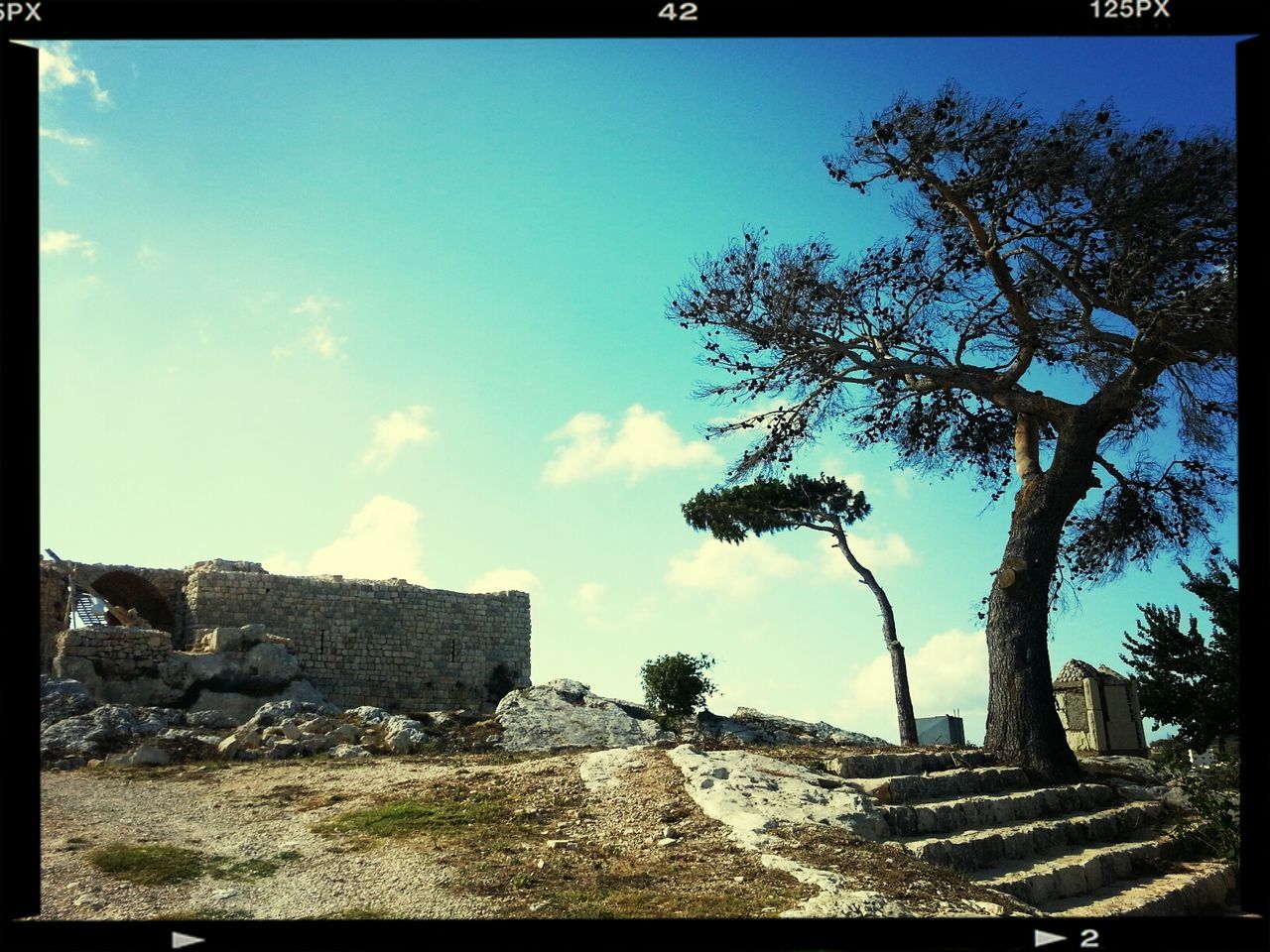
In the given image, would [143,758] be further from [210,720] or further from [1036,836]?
[1036,836]

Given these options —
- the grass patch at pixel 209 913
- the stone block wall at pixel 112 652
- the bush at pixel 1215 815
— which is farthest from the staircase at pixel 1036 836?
the stone block wall at pixel 112 652

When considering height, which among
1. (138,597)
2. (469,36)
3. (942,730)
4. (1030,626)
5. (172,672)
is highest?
(469,36)

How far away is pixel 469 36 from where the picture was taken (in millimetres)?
4938

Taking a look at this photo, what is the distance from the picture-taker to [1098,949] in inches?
Result: 174

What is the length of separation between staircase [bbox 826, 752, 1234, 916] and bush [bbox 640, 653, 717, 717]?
8.88 meters

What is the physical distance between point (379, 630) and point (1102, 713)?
1723cm

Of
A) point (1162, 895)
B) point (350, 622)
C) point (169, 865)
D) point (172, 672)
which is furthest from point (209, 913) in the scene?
point (350, 622)

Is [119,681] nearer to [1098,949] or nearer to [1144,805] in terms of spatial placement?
[1144,805]

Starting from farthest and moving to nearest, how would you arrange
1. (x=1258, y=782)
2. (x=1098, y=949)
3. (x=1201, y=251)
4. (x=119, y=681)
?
(x=119, y=681) → (x=1201, y=251) → (x=1258, y=782) → (x=1098, y=949)

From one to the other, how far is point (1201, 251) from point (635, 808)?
1011cm

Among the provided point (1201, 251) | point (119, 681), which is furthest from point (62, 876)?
point (1201, 251)

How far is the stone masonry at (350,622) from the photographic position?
24.5 metres

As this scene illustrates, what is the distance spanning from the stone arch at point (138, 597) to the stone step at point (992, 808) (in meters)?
21.5

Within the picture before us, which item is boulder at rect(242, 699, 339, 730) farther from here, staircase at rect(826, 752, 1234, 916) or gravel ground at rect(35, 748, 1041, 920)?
staircase at rect(826, 752, 1234, 916)
